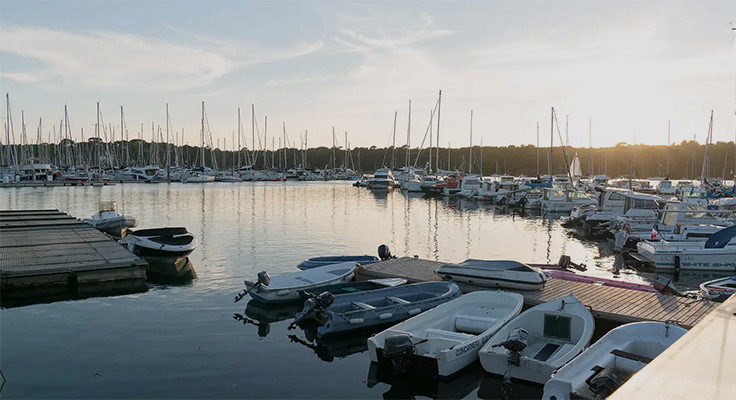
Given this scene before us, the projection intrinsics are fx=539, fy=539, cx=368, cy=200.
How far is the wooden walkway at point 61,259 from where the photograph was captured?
15.6m

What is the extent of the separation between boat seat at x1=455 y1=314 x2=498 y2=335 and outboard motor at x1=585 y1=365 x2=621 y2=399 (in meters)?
3.34

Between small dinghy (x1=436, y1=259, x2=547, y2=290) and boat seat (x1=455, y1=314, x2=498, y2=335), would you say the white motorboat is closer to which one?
small dinghy (x1=436, y1=259, x2=547, y2=290)

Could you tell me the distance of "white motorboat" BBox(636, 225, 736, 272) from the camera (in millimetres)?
20094

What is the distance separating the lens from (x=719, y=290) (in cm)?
1455

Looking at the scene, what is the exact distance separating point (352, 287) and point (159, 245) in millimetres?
9270

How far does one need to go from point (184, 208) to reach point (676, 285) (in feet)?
122

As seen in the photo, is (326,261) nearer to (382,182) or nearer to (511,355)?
(511,355)

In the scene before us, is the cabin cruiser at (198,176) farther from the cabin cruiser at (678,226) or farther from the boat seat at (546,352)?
the boat seat at (546,352)

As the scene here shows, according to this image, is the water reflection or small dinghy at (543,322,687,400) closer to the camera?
small dinghy at (543,322,687,400)

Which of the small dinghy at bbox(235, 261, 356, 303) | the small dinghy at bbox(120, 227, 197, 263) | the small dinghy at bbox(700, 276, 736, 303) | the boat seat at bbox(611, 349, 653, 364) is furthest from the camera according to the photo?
the small dinghy at bbox(120, 227, 197, 263)

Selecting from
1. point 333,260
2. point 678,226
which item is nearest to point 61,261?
point 333,260

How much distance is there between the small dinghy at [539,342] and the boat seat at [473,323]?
0.90 metres

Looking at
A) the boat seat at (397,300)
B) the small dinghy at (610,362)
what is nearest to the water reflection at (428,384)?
the small dinghy at (610,362)

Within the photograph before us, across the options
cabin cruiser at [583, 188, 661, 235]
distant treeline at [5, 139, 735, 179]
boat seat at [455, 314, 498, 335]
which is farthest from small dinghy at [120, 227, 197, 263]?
distant treeline at [5, 139, 735, 179]
